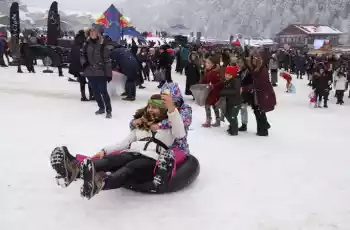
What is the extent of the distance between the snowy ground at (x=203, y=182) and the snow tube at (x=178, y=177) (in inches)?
3.4

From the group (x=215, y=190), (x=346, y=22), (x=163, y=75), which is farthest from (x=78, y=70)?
(x=346, y=22)

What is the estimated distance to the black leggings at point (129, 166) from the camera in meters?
3.43

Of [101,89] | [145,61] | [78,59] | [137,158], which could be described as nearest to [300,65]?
[145,61]

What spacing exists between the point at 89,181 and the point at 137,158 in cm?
70

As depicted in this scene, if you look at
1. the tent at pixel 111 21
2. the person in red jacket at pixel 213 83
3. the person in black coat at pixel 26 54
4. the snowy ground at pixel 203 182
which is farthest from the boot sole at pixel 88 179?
the tent at pixel 111 21

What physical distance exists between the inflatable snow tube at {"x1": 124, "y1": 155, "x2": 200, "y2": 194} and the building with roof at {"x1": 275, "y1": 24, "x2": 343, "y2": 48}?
42548 millimetres

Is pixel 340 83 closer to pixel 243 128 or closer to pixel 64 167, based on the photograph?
pixel 243 128

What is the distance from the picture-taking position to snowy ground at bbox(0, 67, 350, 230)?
3254 millimetres

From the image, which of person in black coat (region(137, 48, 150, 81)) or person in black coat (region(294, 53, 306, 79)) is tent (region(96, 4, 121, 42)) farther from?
person in black coat (region(294, 53, 306, 79))

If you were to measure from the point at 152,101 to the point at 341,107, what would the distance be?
9.56 meters

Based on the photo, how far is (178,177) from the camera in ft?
12.4

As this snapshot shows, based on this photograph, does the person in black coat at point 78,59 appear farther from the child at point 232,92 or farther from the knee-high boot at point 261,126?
the knee-high boot at point 261,126

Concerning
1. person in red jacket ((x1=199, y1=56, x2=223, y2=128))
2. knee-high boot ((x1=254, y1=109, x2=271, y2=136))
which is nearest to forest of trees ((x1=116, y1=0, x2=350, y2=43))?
person in red jacket ((x1=199, y1=56, x2=223, y2=128))

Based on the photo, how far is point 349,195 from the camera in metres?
4.05
